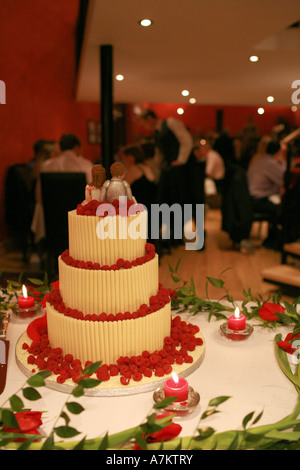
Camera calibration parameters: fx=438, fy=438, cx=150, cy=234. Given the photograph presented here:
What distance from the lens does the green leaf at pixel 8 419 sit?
1.11 metres

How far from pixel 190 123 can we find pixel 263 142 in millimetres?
8119

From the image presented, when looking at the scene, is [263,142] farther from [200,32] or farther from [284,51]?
[200,32]

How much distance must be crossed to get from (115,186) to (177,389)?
2.27 ft

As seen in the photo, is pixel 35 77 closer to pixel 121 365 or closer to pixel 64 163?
pixel 64 163

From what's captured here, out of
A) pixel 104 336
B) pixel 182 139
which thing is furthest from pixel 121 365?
pixel 182 139

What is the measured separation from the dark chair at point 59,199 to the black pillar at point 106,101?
30 cm

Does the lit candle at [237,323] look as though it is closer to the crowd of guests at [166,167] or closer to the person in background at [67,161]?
the crowd of guests at [166,167]

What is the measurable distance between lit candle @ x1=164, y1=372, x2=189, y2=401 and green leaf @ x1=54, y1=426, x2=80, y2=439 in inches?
11.6

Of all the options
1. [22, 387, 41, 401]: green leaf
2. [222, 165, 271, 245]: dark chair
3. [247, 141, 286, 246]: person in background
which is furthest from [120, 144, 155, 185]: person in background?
[22, 387, 41, 401]: green leaf

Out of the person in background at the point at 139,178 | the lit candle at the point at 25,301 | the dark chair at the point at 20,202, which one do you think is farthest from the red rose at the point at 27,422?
the dark chair at the point at 20,202

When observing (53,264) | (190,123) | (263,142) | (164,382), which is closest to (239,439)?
(164,382)

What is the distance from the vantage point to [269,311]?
194 centimetres

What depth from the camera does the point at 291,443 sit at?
43.9 inches
